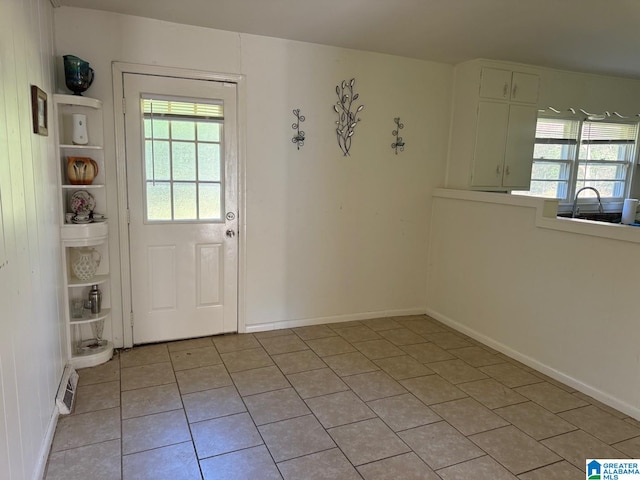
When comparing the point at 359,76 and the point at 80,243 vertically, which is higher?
the point at 359,76

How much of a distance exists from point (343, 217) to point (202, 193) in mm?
1239

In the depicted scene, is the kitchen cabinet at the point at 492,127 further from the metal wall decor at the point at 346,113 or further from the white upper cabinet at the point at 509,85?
the metal wall decor at the point at 346,113

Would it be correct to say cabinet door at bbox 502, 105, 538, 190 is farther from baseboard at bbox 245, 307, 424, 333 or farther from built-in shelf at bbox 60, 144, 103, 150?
built-in shelf at bbox 60, 144, 103, 150

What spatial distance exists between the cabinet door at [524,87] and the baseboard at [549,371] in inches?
85.2

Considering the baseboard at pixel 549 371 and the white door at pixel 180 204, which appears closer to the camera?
the baseboard at pixel 549 371

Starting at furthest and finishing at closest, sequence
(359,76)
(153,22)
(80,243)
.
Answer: (359,76), (153,22), (80,243)

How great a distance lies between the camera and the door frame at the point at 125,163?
10.1 ft

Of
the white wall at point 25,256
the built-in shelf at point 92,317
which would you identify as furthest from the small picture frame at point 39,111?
the built-in shelf at point 92,317

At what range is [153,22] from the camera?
3096 mm

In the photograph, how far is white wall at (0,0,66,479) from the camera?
1558 mm

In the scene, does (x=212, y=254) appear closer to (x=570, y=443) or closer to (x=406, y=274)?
(x=406, y=274)

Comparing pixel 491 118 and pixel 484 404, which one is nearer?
pixel 484 404

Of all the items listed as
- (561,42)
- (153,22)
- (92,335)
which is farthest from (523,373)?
(153,22)

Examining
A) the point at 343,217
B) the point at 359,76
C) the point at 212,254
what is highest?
the point at 359,76
